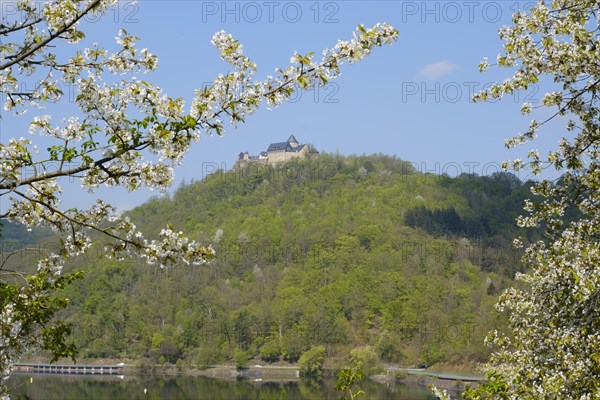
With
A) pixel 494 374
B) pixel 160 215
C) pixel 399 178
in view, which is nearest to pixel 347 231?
pixel 399 178

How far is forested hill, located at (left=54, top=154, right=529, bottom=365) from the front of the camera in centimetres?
8056

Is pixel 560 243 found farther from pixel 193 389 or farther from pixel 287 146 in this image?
pixel 287 146

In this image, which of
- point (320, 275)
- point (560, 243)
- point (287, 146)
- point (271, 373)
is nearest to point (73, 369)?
point (271, 373)

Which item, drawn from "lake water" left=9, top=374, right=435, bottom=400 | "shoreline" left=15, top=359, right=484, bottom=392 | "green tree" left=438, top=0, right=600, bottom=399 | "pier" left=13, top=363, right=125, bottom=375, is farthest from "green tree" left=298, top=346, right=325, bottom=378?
"green tree" left=438, top=0, right=600, bottom=399

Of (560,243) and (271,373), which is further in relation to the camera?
(271,373)

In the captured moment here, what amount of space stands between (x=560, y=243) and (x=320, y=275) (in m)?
86.6

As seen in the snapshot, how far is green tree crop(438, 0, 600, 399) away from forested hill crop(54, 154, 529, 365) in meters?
58.1

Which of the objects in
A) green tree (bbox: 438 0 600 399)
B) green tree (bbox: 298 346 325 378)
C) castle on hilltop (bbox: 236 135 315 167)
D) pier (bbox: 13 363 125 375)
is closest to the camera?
green tree (bbox: 438 0 600 399)

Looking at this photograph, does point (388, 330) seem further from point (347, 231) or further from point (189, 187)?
point (189, 187)

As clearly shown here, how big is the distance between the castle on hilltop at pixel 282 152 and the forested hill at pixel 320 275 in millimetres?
11840

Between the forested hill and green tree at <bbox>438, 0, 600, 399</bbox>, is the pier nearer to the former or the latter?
the forested hill

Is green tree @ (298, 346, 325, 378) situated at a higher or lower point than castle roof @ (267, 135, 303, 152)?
lower

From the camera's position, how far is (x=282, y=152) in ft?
464

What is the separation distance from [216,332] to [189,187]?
47.6 metres
